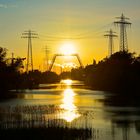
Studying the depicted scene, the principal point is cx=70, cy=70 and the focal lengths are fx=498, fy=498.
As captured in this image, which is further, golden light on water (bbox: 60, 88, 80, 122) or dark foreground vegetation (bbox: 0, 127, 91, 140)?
golden light on water (bbox: 60, 88, 80, 122)

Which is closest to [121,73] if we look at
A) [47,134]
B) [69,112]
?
[69,112]

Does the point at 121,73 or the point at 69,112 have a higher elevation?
the point at 121,73

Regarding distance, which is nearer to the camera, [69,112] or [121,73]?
[69,112]

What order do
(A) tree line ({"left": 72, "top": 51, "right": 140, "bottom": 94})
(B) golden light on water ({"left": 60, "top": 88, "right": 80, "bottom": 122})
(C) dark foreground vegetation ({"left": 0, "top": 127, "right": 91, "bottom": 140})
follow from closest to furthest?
1. (C) dark foreground vegetation ({"left": 0, "top": 127, "right": 91, "bottom": 140})
2. (B) golden light on water ({"left": 60, "top": 88, "right": 80, "bottom": 122})
3. (A) tree line ({"left": 72, "top": 51, "right": 140, "bottom": 94})

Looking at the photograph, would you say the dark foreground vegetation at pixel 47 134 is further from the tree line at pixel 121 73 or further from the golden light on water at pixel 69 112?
the tree line at pixel 121 73

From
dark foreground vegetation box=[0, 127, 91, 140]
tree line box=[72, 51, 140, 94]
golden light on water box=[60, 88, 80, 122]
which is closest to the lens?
dark foreground vegetation box=[0, 127, 91, 140]

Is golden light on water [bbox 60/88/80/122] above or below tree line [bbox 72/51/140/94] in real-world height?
below

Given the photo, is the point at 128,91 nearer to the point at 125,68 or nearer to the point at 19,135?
the point at 125,68

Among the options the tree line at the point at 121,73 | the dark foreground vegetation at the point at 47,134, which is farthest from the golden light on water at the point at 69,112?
the tree line at the point at 121,73

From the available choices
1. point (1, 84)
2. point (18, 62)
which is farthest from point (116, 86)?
point (1, 84)

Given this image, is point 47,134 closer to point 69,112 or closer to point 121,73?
point 69,112

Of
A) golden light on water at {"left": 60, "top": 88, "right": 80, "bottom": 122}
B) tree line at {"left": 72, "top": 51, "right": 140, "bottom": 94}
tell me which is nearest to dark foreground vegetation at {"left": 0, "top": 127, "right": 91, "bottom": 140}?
golden light on water at {"left": 60, "top": 88, "right": 80, "bottom": 122}

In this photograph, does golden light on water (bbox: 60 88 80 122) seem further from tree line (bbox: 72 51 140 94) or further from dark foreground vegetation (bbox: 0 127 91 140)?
tree line (bbox: 72 51 140 94)

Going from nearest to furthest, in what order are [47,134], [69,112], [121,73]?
[47,134]
[69,112]
[121,73]
